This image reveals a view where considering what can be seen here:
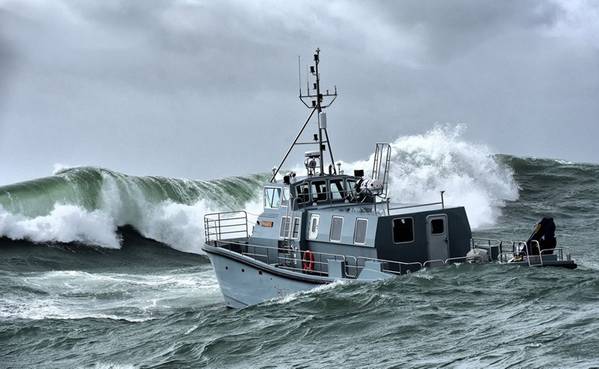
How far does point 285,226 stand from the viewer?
894 inches

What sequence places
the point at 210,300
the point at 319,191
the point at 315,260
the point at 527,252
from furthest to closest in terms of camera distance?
the point at 210,300 < the point at 319,191 < the point at 315,260 < the point at 527,252

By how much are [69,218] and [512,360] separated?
72.3 feet

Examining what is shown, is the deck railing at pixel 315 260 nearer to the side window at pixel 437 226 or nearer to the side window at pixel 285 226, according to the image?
the side window at pixel 285 226

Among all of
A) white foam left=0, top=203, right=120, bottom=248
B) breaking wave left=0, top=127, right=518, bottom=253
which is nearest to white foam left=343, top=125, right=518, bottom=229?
breaking wave left=0, top=127, right=518, bottom=253

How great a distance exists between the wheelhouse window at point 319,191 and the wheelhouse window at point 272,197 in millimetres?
760

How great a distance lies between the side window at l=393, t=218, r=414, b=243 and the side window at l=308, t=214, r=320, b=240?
6.13 feet

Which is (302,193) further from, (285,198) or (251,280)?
(251,280)

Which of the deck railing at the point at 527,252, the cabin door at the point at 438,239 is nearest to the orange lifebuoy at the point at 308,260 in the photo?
the cabin door at the point at 438,239

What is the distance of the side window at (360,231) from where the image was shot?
822 inches

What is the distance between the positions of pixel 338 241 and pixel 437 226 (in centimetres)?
200

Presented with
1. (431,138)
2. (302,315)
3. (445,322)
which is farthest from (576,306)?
(431,138)

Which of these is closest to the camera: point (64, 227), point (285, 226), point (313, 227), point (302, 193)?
point (313, 227)

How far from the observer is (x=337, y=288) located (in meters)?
19.5

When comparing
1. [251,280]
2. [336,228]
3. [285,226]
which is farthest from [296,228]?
[251,280]
